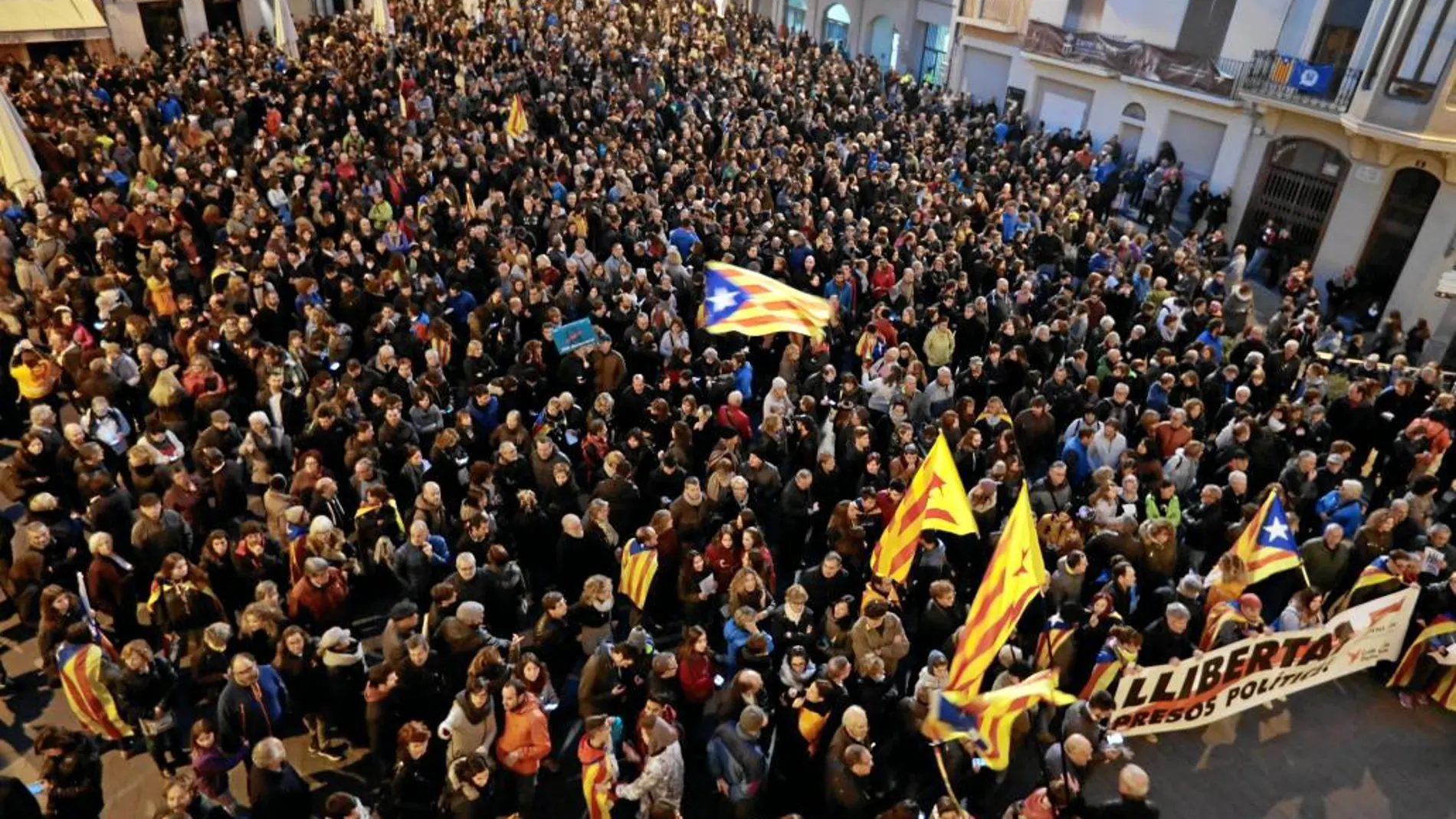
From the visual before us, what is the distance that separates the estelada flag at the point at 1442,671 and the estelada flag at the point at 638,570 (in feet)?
21.7

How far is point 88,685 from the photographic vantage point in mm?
6348

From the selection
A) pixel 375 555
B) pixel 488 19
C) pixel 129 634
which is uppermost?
pixel 488 19

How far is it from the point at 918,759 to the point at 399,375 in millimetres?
6291

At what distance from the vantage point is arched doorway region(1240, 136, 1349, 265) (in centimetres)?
1958

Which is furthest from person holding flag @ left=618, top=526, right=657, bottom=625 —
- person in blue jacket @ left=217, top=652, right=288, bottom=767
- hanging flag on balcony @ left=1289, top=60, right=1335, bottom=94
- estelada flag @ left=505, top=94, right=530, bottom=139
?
hanging flag on balcony @ left=1289, top=60, right=1335, bottom=94

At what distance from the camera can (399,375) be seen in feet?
31.6

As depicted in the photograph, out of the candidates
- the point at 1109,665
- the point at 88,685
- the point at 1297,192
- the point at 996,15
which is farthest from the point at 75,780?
the point at 996,15

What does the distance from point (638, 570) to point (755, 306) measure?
2.94 meters

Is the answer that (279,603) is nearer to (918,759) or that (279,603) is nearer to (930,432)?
(918,759)

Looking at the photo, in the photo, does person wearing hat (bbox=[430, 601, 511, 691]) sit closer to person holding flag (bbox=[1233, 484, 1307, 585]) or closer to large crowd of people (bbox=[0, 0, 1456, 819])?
large crowd of people (bbox=[0, 0, 1456, 819])

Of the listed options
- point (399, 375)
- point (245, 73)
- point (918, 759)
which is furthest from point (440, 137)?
point (918, 759)

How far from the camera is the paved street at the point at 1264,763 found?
719cm

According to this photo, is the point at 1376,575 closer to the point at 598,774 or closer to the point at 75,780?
the point at 598,774

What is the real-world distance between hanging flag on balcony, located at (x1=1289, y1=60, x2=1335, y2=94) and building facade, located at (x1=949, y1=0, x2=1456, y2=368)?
0.10 ft
